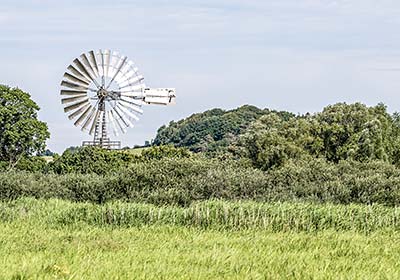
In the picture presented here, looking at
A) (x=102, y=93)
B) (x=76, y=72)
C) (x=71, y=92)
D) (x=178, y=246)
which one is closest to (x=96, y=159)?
(x=71, y=92)

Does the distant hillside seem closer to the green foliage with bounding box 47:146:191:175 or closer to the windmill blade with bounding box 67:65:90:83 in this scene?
the windmill blade with bounding box 67:65:90:83

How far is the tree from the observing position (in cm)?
4509

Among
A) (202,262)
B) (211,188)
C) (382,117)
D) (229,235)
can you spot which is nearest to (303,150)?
(382,117)

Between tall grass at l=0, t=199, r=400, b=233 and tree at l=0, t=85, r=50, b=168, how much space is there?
25644 millimetres

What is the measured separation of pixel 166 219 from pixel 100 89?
28782 mm

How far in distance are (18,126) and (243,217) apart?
28268 millimetres

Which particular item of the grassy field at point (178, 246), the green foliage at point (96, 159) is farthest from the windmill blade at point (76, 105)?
the grassy field at point (178, 246)

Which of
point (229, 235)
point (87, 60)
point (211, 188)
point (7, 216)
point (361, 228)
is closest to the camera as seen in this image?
point (229, 235)

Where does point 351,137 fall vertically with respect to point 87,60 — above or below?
below

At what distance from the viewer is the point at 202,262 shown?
39.9ft

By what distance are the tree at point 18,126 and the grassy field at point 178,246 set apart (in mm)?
23380

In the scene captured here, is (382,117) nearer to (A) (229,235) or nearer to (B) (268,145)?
(B) (268,145)

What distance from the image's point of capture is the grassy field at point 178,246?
36.7 ft

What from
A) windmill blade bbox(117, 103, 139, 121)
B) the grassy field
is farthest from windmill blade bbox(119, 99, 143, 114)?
the grassy field
